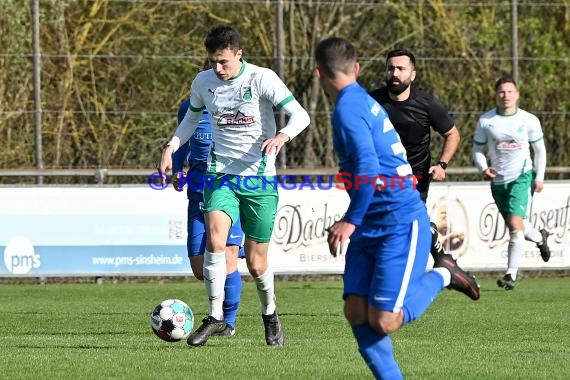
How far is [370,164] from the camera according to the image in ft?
18.9

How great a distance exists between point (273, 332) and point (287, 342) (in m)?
0.22

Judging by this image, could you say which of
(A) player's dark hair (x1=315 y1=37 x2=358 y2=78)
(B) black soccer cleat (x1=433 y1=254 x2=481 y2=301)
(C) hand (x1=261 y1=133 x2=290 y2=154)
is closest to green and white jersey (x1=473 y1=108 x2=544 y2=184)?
(C) hand (x1=261 y1=133 x2=290 y2=154)

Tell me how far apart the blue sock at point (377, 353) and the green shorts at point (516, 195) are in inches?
314

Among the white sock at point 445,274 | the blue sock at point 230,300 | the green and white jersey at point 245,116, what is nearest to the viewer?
the white sock at point 445,274

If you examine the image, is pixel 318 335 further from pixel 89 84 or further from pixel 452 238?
pixel 89 84

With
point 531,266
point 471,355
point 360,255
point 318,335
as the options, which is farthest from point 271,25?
point 360,255

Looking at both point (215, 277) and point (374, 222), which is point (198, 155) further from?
point (374, 222)

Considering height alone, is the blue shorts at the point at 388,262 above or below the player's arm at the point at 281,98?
below

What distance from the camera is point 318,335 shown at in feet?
30.7

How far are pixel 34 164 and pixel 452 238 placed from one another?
5.56m

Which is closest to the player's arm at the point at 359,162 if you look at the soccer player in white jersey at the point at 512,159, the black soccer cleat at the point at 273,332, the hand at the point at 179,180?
the black soccer cleat at the point at 273,332

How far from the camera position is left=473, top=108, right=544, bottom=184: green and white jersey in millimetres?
13766

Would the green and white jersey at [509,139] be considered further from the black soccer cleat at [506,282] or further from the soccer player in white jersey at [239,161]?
the soccer player in white jersey at [239,161]

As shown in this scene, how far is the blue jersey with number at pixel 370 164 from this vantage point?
227 inches
